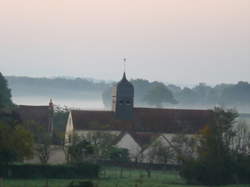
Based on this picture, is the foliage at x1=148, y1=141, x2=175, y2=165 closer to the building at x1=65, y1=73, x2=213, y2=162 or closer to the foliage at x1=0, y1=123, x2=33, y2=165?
the building at x1=65, y1=73, x2=213, y2=162

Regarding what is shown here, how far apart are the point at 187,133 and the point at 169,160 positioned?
1132cm

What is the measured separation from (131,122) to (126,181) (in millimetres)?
29724

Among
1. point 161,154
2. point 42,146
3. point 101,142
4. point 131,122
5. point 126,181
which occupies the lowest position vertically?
Result: point 126,181

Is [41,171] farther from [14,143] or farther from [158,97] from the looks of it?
[158,97]

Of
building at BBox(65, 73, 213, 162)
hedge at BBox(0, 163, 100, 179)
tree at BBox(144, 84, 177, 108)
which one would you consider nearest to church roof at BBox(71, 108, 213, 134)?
building at BBox(65, 73, 213, 162)

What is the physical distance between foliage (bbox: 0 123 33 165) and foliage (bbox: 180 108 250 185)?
380 inches

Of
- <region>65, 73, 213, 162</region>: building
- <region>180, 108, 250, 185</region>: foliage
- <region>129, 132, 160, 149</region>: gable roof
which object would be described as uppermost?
<region>65, 73, 213, 162</region>: building

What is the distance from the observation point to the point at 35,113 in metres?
97.2

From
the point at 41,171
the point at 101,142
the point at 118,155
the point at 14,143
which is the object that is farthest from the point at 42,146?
the point at 41,171

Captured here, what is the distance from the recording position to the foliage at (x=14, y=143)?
6044 centimetres

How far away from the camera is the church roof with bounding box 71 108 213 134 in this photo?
8412cm

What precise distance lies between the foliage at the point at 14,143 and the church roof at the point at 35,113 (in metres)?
29.0

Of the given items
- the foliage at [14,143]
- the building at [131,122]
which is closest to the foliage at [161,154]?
the building at [131,122]

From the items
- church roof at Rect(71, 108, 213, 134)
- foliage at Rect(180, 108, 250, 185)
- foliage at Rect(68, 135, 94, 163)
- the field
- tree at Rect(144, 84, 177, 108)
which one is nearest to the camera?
the field
